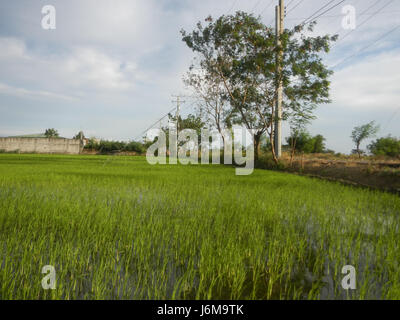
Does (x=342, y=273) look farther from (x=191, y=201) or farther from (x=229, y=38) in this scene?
(x=229, y=38)

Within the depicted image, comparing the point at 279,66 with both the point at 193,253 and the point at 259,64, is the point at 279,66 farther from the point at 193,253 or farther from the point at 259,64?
the point at 193,253

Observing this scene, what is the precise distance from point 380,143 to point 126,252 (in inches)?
867
